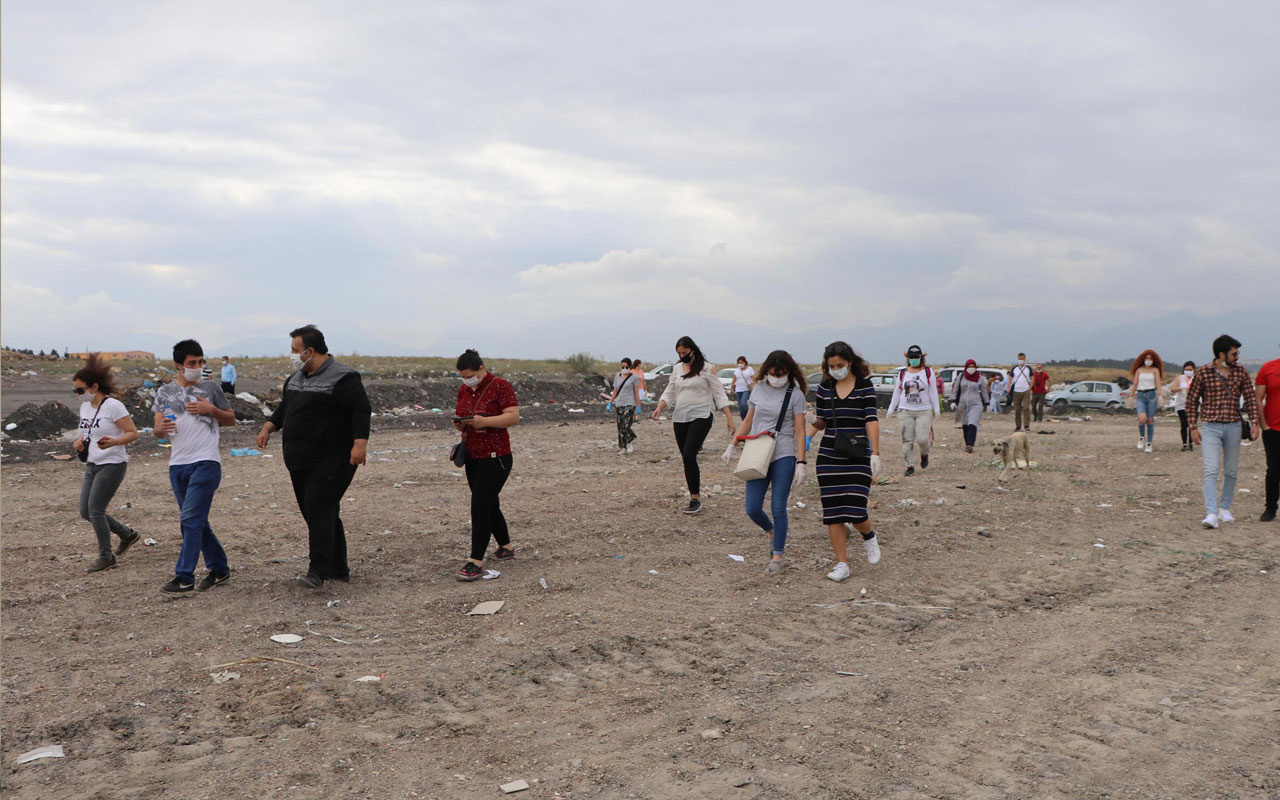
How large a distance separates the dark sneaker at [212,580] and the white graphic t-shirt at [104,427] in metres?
1.19

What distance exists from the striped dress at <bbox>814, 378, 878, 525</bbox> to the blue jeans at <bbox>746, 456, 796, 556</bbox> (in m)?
0.28

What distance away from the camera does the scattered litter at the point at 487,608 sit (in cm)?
596

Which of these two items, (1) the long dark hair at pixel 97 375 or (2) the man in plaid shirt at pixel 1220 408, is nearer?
(1) the long dark hair at pixel 97 375

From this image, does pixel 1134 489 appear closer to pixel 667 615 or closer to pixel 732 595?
pixel 732 595

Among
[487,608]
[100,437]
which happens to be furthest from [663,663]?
[100,437]

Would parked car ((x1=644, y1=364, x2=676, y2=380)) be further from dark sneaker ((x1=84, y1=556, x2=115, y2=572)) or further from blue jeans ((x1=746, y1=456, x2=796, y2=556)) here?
dark sneaker ((x1=84, y1=556, x2=115, y2=572))

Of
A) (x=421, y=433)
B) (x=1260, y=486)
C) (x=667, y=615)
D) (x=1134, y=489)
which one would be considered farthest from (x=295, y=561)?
(x=421, y=433)

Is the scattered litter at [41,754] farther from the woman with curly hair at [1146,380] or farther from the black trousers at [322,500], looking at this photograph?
the woman with curly hair at [1146,380]

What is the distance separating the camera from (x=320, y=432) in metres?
6.23

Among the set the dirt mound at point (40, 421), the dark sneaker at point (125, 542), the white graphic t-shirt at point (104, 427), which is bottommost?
the dark sneaker at point (125, 542)

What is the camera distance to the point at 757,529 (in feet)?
28.4

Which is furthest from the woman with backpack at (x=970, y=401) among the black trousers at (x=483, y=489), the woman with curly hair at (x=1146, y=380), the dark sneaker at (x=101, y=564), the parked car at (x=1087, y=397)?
the parked car at (x=1087, y=397)

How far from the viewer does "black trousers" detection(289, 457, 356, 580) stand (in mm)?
6254

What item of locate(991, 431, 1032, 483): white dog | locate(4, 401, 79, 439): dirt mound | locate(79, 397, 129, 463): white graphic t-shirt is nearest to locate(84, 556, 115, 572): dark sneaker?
locate(79, 397, 129, 463): white graphic t-shirt
